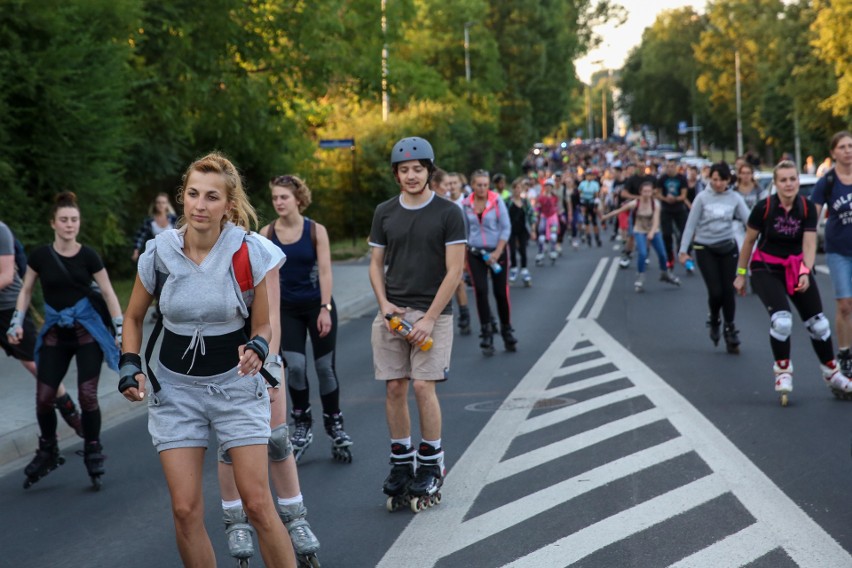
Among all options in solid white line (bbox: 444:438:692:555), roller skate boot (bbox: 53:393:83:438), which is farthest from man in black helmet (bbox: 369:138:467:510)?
roller skate boot (bbox: 53:393:83:438)

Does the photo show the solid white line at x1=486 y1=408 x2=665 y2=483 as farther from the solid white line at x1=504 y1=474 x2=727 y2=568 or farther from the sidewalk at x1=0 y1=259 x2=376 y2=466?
the sidewalk at x1=0 y1=259 x2=376 y2=466

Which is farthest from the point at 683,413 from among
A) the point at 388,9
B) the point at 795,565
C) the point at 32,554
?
the point at 388,9

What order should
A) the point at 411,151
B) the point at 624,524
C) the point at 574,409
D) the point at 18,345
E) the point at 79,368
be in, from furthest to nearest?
1. the point at 574,409
2. the point at 18,345
3. the point at 79,368
4. the point at 411,151
5. the point at 624,524

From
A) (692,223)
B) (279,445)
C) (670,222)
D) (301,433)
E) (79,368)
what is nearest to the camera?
(279,445)

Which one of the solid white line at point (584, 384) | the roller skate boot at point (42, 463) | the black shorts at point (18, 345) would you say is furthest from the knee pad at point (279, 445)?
the solid white line at point (584, 384)

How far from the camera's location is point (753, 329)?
14.9 meters

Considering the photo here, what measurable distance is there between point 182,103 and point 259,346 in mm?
18358

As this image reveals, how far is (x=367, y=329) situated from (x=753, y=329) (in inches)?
194

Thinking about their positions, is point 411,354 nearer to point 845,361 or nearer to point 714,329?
point 845,361

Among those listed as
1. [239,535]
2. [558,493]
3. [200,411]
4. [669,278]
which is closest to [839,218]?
[558,493]

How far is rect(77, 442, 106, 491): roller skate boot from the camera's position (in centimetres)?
788

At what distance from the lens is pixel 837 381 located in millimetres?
9773

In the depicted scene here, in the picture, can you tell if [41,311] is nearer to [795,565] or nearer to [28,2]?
[28,2]

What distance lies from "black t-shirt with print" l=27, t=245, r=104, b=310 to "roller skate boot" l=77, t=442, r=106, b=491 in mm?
843
